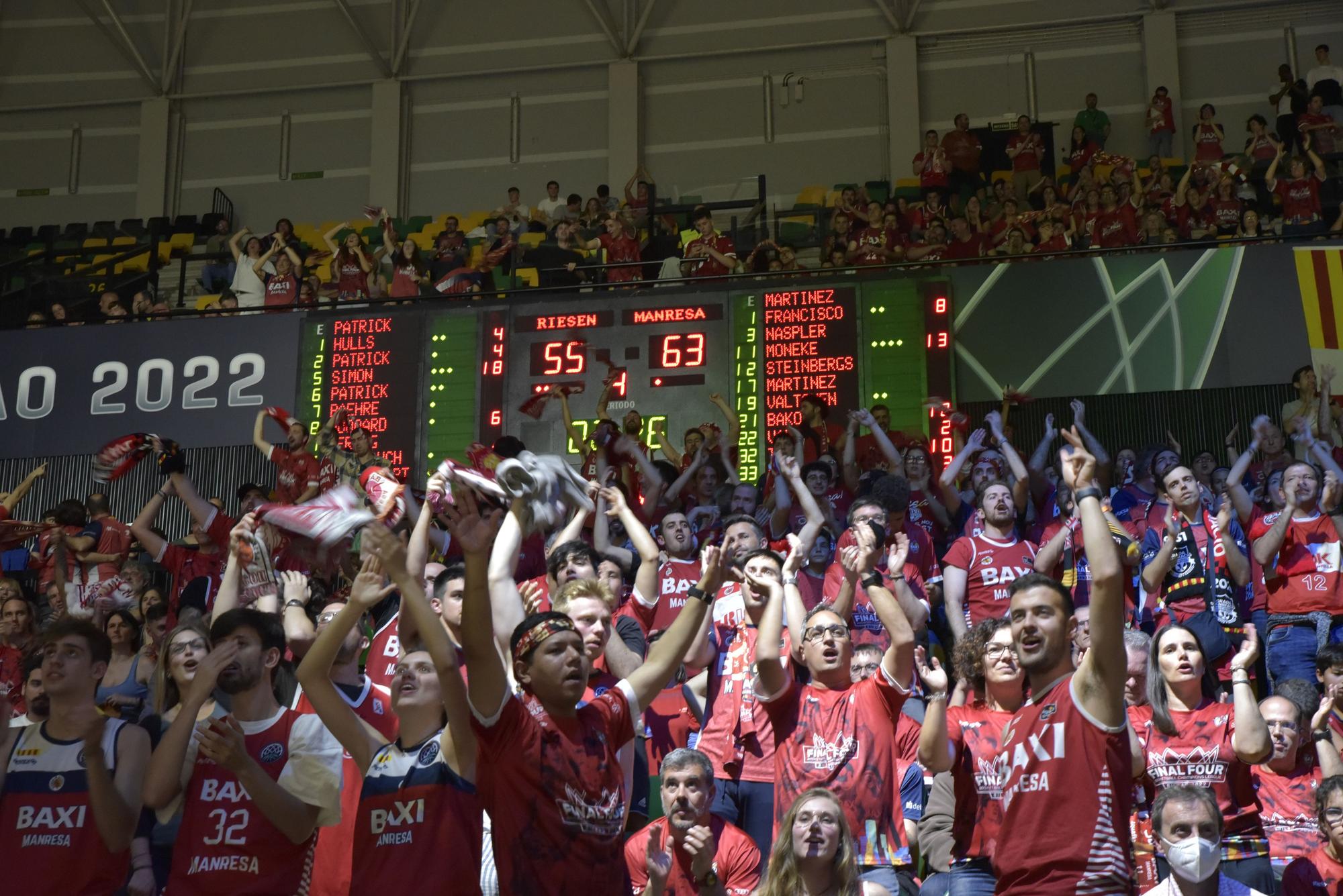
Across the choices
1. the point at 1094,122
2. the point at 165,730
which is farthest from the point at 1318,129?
the point at 165,730

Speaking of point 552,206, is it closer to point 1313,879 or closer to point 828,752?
point 828,752

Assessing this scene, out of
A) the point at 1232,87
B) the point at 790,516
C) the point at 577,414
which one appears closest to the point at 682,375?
the point at 577,414

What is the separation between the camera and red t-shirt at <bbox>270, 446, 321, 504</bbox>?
12.1m

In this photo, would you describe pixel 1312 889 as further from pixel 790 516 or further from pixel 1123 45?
pixel 1123 45

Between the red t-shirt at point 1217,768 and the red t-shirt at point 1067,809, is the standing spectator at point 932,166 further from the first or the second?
the red t-shirt at point 1067,809

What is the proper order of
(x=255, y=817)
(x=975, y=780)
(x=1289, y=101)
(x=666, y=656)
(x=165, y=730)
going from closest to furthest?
(x=666, y=656) < (x=255, y=817) < (x=165, y=730) < (x=975, y=780) < (x=1289, y=101)

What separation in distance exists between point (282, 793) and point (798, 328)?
330 inches

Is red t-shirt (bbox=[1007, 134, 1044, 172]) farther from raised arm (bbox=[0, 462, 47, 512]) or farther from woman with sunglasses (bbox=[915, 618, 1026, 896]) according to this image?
woman with sunglasses (bbox=[915, 618, 1026, 896])

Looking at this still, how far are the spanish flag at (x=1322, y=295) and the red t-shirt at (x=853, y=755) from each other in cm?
797

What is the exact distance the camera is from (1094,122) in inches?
688

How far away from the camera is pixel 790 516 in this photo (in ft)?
35.7

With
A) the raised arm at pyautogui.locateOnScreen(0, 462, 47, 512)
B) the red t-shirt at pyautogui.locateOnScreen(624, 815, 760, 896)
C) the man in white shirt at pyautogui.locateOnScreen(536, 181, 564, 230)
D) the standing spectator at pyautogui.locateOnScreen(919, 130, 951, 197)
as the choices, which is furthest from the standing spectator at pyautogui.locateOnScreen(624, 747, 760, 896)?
the man in white shirt at pyautogui.locateOnScreen(536, 181, 564, 230)

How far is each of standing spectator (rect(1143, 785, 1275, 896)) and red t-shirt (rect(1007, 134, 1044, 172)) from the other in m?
12.5

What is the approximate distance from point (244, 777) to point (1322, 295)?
33.9 ft
